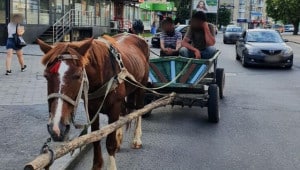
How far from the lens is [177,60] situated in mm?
8852

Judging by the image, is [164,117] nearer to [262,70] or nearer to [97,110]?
[97,110]

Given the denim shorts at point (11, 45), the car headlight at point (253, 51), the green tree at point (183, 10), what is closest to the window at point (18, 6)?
the denim shorts at point (11, 45)

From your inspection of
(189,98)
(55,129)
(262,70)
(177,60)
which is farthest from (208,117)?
(262,70)

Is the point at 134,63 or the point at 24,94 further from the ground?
the point at 134,63

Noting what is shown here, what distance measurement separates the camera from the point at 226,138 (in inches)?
313

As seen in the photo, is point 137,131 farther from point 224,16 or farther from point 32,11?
point 224,16

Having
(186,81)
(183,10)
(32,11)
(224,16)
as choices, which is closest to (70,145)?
(186,81)

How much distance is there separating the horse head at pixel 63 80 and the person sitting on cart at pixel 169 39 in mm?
6070

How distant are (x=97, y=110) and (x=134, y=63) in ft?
4.51

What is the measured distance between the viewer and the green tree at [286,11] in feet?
241

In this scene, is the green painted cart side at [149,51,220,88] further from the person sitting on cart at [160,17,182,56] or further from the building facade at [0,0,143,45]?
the building facade at [0,0,143,45]

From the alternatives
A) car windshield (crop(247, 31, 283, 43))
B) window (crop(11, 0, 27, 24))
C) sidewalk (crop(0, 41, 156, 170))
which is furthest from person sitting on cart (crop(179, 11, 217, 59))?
window (crop(11, 0, 27, 24))

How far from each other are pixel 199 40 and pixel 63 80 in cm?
655

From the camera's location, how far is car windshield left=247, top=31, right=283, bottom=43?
21250 millimetres
